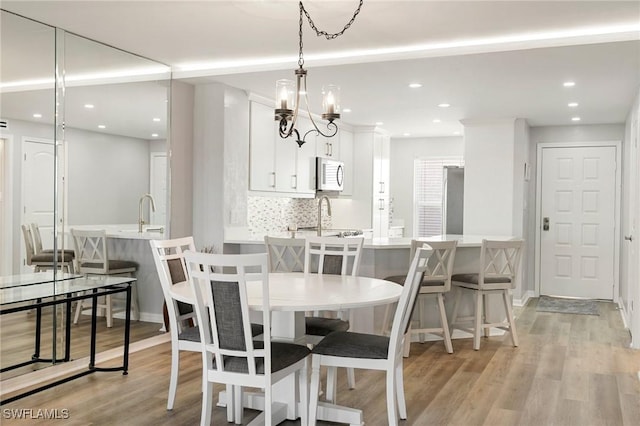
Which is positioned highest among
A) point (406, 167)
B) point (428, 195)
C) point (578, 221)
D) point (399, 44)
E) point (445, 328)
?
point (399, 44)

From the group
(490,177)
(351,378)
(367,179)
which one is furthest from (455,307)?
(367,179)

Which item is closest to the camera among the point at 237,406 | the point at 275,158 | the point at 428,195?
the point at 237,406

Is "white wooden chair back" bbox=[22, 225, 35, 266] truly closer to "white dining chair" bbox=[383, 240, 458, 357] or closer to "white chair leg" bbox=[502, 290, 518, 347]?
"white dining chair" bbox=[383, 240, 458, 357]

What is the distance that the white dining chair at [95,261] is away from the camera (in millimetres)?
4309

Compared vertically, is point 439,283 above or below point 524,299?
above

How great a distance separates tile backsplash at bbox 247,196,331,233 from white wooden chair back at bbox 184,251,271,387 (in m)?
3.70

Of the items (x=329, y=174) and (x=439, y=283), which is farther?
(x=329, y=174)

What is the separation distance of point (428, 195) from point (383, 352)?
22.0ft

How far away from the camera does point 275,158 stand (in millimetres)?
6199

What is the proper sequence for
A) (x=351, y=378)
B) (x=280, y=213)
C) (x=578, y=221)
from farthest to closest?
1. (x=578, y=221)
2. (x=280, y=213)
3. (x=351, y=378)

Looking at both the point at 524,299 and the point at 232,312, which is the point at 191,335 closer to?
the point at 232,312

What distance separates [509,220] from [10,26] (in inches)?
209

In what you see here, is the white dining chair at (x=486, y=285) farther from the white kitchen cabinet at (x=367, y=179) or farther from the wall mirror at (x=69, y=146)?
the white kitchen cabinet at (x=367, y=179)

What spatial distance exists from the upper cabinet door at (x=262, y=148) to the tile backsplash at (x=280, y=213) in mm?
466
